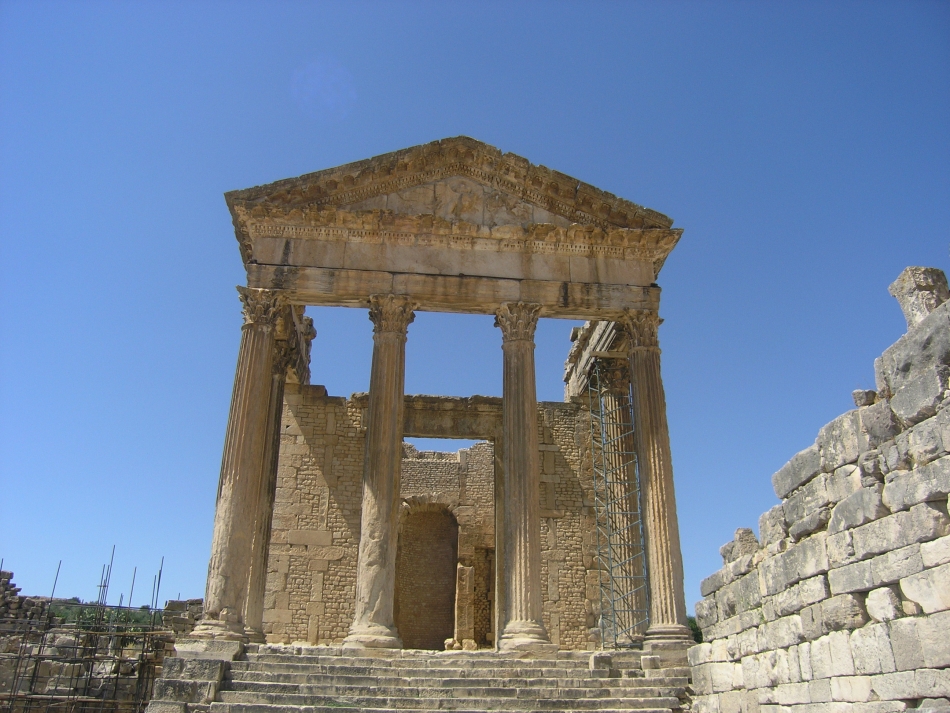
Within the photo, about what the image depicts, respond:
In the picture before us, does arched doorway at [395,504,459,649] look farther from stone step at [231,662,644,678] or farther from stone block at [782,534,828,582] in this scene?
stone block at [782,534,828,582]

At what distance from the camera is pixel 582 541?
19766 mm

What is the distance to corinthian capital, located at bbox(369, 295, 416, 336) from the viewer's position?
15.6 metres

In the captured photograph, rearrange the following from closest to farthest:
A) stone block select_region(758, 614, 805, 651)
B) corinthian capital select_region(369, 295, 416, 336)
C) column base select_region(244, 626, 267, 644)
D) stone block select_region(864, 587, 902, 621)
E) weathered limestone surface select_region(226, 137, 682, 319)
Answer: stone block select_region(864, 587, 902, 621)
stone block select_region(758, 614, 805, 651)
column base select_region(244, 626, 267, 644)
corinthian capital select_region(369, 295, 416, 336)
weathered limestone surface select_region(226, 137, 682, 319)

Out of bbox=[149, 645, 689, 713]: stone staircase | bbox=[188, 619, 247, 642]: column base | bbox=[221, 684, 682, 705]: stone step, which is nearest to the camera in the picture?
bbox=[149, 645, 689, 713]: stone staircase

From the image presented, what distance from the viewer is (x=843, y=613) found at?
6.52m

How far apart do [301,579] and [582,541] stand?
22.7ft

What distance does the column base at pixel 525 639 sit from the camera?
13.0 metres

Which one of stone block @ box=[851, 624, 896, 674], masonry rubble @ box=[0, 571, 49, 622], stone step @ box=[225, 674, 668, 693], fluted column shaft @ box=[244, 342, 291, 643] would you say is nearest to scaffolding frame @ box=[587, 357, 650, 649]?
stone step @ box=[225, 674, 668, 693]

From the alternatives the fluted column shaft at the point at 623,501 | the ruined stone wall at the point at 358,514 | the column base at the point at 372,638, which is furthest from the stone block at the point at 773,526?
the ruined stone wall at the point at 358,514

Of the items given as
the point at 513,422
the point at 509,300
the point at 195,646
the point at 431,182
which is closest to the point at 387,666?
the point at 195,646

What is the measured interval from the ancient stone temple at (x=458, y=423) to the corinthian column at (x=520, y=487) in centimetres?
4

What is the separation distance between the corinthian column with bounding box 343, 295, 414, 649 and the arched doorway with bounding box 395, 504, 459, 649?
8.66 metres

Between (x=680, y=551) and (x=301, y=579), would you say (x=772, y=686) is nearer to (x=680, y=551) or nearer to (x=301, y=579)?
(x=680, y=551)

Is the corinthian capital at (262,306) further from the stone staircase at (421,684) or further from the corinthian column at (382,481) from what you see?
the stone staircase at (421,684)
